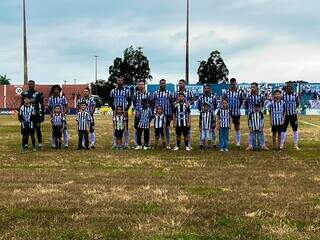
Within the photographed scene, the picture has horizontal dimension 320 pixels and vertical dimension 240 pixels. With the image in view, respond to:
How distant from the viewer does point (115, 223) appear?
6.35 m

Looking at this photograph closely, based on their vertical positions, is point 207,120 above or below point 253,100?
below

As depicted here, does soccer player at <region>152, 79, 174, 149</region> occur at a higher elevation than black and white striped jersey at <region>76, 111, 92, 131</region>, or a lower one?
higher

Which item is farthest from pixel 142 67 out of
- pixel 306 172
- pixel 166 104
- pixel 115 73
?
pixel 306 172

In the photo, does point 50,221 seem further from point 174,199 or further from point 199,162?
point 199,162

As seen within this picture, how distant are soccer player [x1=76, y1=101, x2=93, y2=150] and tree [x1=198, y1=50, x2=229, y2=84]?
66081 mm

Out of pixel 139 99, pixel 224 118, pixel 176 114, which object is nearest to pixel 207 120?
pixel 224 118

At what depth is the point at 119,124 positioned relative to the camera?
1628 cm

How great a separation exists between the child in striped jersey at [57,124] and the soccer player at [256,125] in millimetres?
5504

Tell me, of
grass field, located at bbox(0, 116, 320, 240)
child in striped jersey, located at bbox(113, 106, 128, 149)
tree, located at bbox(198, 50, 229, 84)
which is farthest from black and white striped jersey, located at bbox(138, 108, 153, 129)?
tree, located at bbox(198, 50, 229, 84)

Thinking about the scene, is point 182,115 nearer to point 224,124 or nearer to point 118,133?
point 224,124

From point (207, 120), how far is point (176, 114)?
908 mm

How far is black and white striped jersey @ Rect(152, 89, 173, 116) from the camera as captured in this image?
1648 cm

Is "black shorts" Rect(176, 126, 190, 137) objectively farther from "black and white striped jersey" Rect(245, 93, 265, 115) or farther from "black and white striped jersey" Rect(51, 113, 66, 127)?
"black and white striped jersey" Rect(51, 113, 66, 127)

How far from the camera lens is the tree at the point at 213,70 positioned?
269 feet
